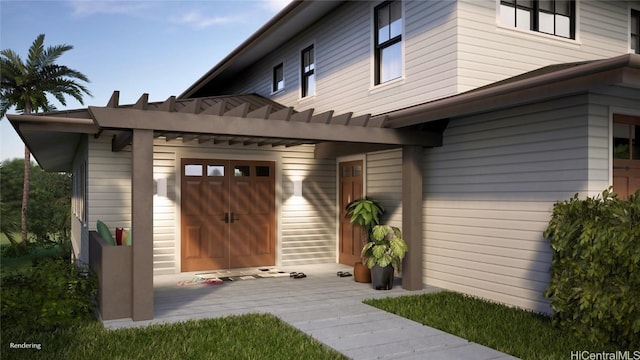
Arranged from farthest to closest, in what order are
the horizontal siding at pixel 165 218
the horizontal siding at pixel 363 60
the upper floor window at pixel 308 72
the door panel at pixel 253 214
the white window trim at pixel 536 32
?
the upper floor window at pixel 308 72 < the door panel at pixel 253 214 < the horizontal siding at pixel 165 218 < the white window trim at pixel 536 32 < the horizontal siding at pixel 363 60

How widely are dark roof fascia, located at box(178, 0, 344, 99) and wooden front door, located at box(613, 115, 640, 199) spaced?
5.75 m

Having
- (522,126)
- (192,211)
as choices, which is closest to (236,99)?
(192,211)

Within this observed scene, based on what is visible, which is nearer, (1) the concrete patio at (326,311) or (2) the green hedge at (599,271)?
(2) the green hedge at (599,271)

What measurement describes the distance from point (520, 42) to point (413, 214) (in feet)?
10.7

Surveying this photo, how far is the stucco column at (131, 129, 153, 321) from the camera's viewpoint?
608 centimetres

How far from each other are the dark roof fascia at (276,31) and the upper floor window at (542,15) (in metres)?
3.34

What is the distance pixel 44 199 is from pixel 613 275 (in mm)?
20303

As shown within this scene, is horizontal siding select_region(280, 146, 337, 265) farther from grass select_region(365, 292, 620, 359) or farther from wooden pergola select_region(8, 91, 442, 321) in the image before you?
grass select_region(365, 292, 620, 359)

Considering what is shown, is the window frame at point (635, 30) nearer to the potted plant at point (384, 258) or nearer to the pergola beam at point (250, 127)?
the pergola beam at point (250, 127)

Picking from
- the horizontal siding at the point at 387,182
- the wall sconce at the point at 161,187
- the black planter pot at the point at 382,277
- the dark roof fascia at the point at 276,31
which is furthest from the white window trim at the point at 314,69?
the black planter pot at the point at 382,277

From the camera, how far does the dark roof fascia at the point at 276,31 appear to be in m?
10.1

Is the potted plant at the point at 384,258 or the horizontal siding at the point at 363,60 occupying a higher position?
the horizontal siding at the point at 363,60

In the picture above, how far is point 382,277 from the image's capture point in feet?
26.0

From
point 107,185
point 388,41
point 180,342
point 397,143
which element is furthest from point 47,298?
point 388,41
